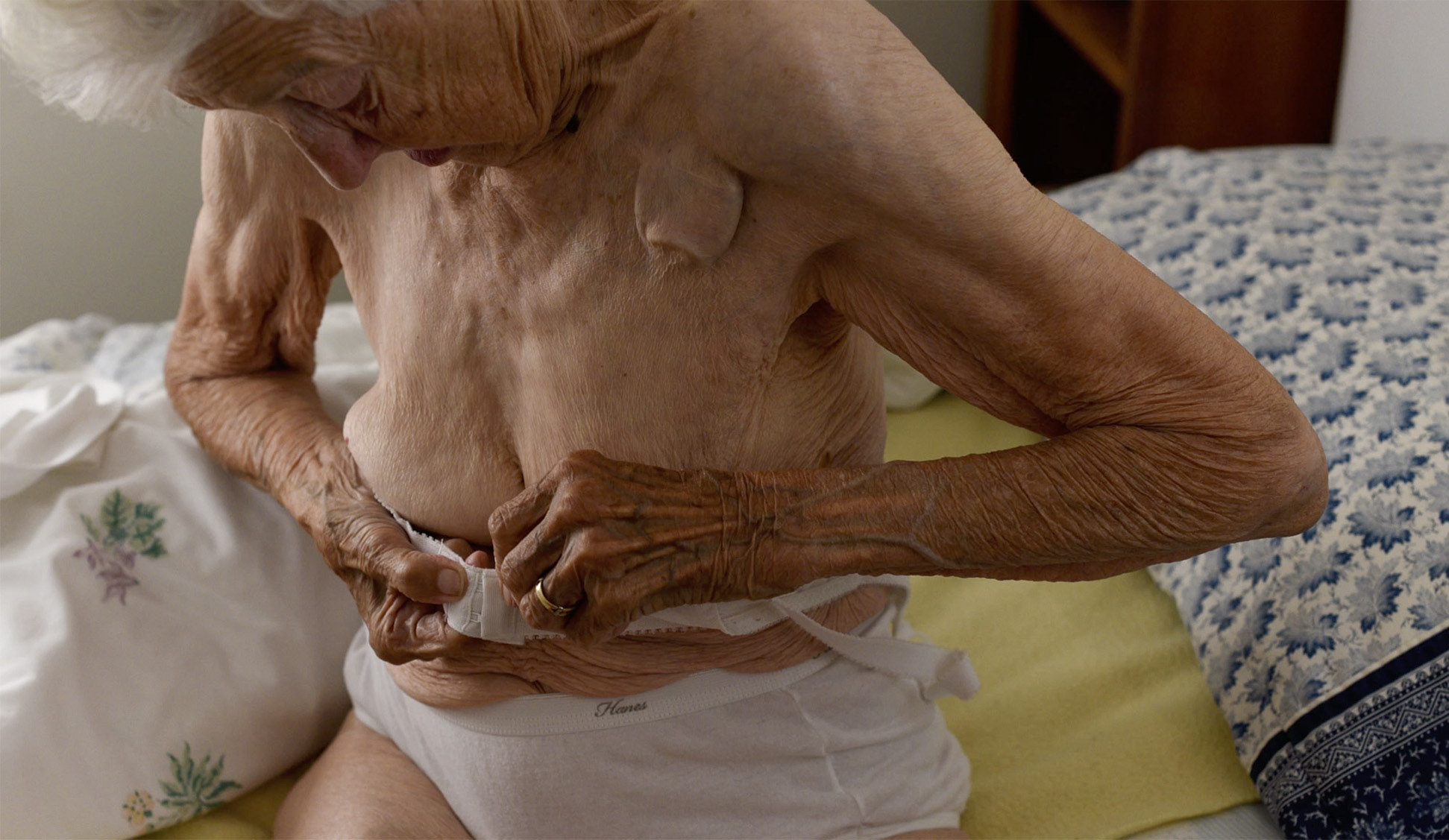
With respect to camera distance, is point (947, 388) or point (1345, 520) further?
point (1345, 520)

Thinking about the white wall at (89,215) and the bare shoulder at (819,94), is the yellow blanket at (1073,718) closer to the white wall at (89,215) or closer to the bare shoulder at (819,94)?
the bare shoulder at (819,94)

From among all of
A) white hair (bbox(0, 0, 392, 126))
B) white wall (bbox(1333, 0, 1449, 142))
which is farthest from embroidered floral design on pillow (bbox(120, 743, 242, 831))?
white wall (bbox(1333, 0, 1449, 142))

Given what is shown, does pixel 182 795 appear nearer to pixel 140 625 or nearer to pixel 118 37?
pixel 140 625

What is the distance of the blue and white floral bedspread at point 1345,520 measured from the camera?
37.1 inches

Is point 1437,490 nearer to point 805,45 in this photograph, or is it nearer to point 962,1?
point 805,45

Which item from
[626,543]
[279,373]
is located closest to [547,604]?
[626,543]

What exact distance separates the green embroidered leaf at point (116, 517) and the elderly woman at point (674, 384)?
241mm

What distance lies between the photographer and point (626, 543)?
2.31 feet

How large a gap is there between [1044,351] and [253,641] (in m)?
0.79

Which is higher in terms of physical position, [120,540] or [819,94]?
[819,94]

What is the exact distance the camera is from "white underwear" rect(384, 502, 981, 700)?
824 mm

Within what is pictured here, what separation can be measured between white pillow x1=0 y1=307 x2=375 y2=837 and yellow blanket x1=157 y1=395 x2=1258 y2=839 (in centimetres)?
8

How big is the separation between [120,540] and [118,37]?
645mm

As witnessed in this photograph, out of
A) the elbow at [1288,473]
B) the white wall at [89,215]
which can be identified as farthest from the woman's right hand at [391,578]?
the white wall at [89,215]
